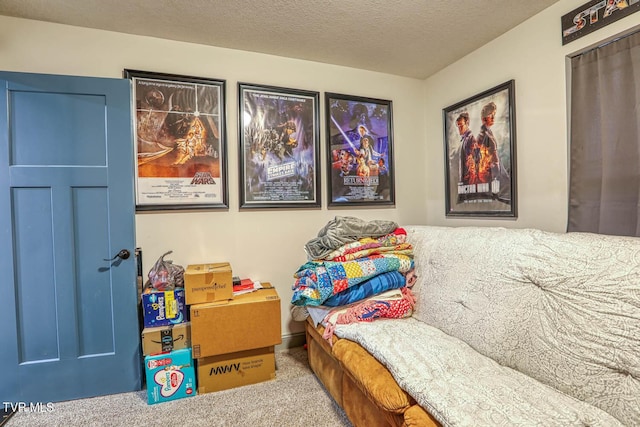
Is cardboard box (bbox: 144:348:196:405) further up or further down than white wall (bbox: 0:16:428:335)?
further down

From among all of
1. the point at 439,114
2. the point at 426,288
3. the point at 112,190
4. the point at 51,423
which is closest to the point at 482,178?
the point at 439,114

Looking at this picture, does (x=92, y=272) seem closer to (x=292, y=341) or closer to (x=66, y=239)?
(x=66, y=239)

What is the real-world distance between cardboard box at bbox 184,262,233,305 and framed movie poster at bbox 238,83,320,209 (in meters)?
0.63

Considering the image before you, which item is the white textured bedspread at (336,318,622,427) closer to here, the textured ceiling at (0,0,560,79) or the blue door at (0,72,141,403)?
the blue door at (0,72,141,403)

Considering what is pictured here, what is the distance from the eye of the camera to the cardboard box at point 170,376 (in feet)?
5.99

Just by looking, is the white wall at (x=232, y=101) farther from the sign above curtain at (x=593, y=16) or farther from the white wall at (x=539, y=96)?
the sign above curtain at (x=593, y=16)

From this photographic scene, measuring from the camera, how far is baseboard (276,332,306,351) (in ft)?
8.18

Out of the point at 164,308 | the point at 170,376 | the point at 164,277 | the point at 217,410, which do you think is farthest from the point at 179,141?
the point at 217,410

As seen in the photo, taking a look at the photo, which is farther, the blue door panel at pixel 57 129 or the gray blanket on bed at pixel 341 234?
the gray blanket on bed at pixel 341 234

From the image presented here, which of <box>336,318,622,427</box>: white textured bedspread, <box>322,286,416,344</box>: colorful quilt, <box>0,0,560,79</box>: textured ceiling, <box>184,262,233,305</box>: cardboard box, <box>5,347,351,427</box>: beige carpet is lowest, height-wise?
<box>5,347,351,427</box>: beige carpet

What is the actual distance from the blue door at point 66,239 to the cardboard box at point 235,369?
50 centimetres

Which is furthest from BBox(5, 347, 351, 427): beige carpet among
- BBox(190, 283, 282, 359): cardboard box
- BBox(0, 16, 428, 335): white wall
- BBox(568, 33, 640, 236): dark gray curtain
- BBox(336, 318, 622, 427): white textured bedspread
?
BBox(568, 33, 640, 236): dark gray curtain

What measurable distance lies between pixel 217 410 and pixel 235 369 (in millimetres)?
269

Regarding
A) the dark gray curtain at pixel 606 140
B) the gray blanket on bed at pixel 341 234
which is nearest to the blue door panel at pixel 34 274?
the gray blanket on bed at pixel 341 234
